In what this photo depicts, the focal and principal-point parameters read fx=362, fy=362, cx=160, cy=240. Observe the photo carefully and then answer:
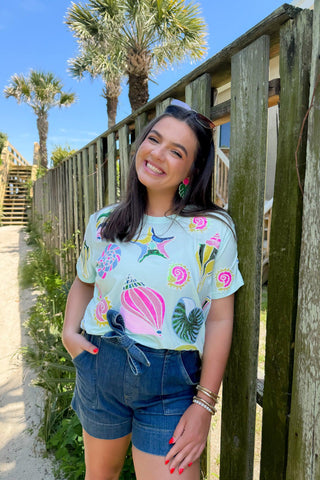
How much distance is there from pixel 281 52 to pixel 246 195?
0.49 metres

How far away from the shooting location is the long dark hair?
145cm

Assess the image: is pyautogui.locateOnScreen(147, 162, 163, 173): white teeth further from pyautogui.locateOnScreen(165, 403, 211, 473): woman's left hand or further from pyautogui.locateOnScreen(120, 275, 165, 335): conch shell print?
pyautogui.locateOnScreen(165, 403, 211, 473): woman's left hand

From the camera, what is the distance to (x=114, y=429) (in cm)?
138

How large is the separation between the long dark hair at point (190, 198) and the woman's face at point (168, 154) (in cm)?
3

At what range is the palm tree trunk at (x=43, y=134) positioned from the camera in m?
24.1

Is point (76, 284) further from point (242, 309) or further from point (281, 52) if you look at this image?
point (281, 52)

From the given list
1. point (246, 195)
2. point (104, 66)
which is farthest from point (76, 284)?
point (104, 66)

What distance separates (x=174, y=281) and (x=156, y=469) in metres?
0.64

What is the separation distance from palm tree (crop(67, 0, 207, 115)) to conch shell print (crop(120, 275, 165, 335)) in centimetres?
927

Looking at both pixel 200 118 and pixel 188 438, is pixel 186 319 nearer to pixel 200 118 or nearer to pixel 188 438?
pixel 188 438

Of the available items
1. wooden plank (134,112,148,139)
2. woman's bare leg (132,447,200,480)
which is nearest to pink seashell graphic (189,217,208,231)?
woman's bare leg (132,447,200,480)

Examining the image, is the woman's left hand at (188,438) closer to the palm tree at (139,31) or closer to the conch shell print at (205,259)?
the conch shell print at (205,259)

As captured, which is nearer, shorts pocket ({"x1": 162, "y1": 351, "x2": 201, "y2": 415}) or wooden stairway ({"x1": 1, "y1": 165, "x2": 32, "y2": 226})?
shorts pocket ({"x1": 162, "y1": 351, "x2": 201, "y2": 415})

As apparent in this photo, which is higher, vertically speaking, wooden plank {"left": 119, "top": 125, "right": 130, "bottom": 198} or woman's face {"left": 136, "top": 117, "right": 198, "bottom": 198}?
wooden plank {"left": 119, "top": 125, "right": 130, "bottom": 198}
